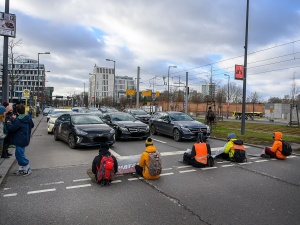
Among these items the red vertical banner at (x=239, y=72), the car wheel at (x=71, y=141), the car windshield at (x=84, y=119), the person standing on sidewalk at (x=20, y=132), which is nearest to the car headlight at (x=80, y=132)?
the car wheel at (x=71, y=141)

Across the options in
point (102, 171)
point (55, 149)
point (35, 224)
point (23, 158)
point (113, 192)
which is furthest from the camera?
point (55, 149)

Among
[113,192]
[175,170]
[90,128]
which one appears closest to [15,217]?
[113,192]

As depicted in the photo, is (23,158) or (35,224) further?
(23,158)

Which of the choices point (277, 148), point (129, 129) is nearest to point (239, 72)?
point (129, 129)

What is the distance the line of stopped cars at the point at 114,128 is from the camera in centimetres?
1076

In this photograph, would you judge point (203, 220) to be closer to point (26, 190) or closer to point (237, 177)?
point (237, 177)

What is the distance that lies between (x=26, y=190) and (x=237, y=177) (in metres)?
5.01

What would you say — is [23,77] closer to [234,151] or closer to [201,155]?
[234,151]

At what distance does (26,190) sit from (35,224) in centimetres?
180

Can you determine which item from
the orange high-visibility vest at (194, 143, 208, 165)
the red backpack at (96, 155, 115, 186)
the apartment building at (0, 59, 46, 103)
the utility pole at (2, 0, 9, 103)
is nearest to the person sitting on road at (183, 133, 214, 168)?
the orange high-visibility vest at (194, 143, 208, 165)

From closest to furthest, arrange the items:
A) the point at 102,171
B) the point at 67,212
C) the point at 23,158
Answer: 1. the point at 67,212
2. the point at 102,171
3. the point at 23,158

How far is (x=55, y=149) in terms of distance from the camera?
434 inches

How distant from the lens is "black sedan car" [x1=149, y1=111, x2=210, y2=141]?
44.5 feet

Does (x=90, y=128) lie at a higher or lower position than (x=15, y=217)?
higher
